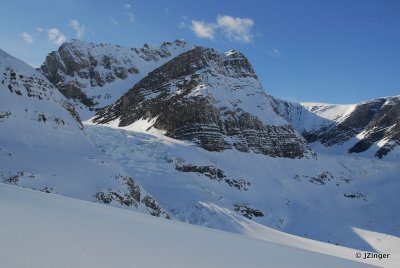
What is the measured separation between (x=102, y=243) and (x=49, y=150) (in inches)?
827

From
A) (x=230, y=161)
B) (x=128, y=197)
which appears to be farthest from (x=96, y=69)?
(x=128, y=197)

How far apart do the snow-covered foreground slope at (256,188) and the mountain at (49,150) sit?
10.3m

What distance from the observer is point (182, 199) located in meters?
38.4

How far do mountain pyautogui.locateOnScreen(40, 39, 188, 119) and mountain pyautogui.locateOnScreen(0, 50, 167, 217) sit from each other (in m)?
68.9

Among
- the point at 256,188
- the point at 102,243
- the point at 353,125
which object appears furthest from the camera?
the point at 353,125

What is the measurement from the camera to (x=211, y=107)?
213 feet

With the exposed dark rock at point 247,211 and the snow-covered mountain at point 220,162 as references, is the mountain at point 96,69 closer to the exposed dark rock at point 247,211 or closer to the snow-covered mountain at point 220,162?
the snow-covered mountain at point 220,162

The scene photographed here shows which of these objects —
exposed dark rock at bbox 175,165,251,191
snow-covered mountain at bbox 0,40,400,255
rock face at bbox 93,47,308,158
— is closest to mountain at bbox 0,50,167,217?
snow-covered mountain at bbox 0,40,400,255

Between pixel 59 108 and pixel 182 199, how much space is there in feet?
44.8

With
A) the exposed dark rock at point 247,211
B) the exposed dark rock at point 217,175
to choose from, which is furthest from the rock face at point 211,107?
the exposed dark rock at point 247,211

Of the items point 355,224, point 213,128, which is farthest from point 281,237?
point 213,128

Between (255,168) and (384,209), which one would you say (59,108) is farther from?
(384,209)

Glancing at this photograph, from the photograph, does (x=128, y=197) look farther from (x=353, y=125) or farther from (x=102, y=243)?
(x=353, y=125)

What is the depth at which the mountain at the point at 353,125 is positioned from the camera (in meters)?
93.9
